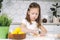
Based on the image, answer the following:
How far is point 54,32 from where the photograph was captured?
152 cm

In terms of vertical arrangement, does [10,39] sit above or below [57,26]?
below

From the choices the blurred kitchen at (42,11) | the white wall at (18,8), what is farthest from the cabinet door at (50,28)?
the white wall at (18,8)

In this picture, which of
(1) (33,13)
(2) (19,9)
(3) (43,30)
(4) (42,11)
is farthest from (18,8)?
(3) (43,30)

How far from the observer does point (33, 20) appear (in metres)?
1.56

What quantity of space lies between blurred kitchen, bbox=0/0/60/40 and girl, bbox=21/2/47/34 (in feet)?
0.14

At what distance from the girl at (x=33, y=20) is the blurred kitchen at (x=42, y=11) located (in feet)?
0.14

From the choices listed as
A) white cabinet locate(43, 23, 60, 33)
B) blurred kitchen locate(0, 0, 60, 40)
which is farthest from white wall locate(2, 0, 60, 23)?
white cabinet locate(43, 23, 60, 33)

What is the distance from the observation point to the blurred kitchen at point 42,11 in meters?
1.53

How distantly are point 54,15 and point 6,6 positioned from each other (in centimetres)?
59

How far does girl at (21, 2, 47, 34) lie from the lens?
1.53 m

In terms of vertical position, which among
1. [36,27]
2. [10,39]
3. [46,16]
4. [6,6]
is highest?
[6,6]

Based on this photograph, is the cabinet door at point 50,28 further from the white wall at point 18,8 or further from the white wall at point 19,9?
the white wall at point 18,8

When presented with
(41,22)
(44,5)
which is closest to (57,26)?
(41,22)

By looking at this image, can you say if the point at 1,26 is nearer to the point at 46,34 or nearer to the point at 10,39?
the point at 10,39
